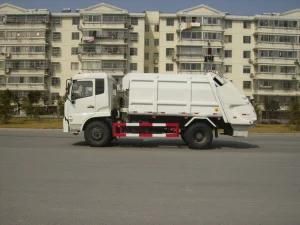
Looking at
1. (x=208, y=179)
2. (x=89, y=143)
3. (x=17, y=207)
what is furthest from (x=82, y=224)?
(x=89, y=143)

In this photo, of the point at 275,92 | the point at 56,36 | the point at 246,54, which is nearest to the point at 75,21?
the point at 56,36

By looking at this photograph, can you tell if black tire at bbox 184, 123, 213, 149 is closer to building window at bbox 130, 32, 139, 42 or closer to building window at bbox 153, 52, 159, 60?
building window at bbox 130, 32, 139, 42

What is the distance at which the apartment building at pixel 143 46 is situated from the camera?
65.4 meters

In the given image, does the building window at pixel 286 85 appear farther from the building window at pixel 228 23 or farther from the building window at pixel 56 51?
the building window at pixel 56 51

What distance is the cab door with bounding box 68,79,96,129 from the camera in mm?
16234

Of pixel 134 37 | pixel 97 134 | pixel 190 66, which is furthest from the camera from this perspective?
pixel 134 37

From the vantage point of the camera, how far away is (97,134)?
1620 cm

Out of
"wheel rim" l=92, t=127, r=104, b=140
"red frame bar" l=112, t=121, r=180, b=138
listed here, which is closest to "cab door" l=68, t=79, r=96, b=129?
"wheel rim" l=92, t=127, r=104, b=140

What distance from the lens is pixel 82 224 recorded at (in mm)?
5797

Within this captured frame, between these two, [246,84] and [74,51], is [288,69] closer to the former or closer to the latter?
[246,84]

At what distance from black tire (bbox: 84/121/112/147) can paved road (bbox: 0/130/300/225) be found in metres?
2.31

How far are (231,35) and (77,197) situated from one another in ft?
210

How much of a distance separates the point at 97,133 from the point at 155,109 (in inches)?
95.2

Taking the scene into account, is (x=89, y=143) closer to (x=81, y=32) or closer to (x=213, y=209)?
(x=213, y=209)
